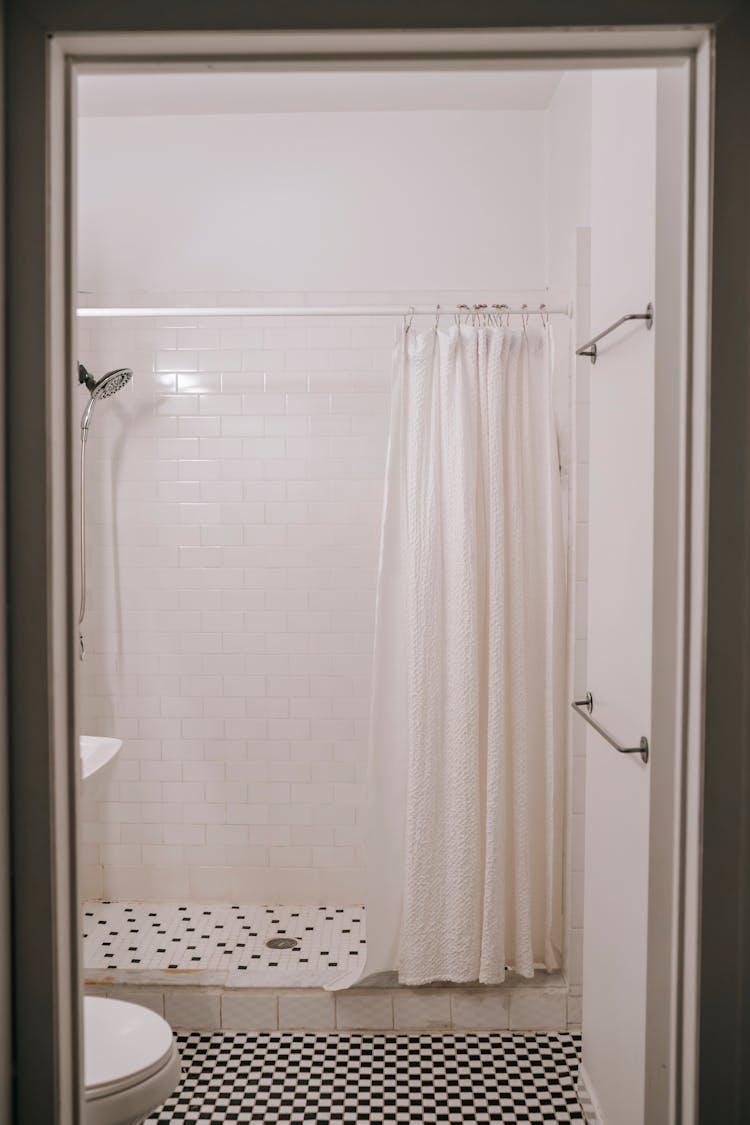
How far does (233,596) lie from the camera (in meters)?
3.13

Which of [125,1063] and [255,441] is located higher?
[255,441]

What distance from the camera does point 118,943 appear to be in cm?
277

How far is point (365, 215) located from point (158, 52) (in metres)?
2.21

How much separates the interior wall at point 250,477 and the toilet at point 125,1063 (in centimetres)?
122

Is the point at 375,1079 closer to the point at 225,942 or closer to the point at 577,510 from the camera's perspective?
the point at 225,942

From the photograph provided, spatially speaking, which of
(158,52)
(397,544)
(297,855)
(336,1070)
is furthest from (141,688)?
(158,52)

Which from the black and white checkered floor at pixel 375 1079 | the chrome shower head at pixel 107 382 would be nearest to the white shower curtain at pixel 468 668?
the black and white checkered floor at pixel 375 1079

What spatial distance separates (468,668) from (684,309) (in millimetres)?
1657

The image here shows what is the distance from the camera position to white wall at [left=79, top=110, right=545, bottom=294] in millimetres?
3020

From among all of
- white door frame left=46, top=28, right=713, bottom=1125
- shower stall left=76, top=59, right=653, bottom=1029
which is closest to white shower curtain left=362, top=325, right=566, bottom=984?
shower stall left=76, top=59, right=653, bottom=1029

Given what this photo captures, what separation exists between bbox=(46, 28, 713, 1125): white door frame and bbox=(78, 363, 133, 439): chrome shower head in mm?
1964

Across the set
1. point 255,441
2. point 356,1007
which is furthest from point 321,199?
point 356,1007

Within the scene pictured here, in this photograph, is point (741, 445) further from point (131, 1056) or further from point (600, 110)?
point (131, 1056)

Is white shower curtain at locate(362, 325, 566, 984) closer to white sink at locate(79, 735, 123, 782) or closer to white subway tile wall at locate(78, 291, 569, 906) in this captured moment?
white subway tile wall at locate(78, 291, 569, 906)
